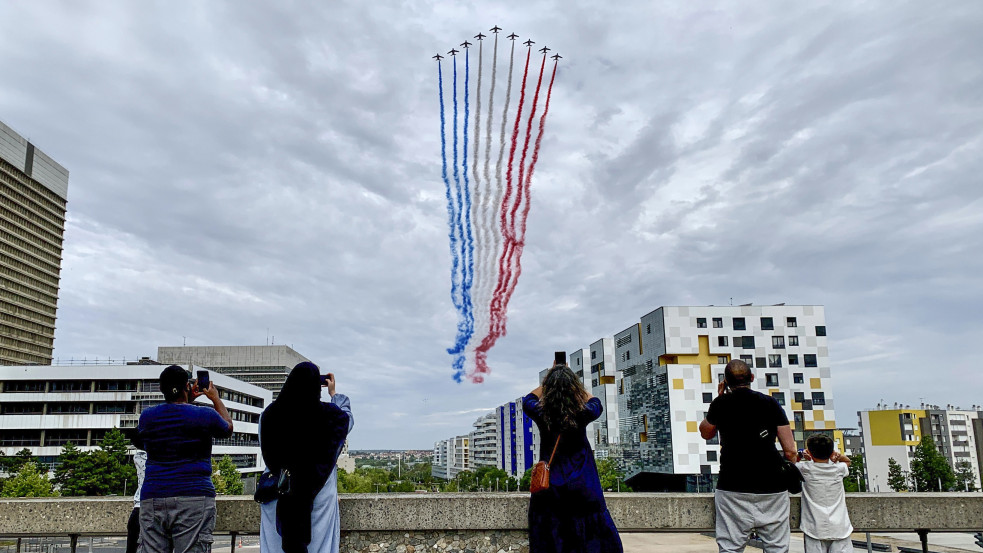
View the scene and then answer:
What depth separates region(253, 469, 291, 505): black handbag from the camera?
457 centimetres

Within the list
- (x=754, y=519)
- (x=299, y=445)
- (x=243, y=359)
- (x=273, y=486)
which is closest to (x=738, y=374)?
(x=754, y=519)

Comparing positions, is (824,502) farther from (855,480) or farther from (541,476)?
(855,480)

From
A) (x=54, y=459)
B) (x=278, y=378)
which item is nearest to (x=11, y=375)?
(x=54, y=459)

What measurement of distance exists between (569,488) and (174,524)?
2.95m

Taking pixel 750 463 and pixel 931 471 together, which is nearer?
pixel 750 463

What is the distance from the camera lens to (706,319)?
72.4m

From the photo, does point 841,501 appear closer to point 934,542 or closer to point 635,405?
point 934,542

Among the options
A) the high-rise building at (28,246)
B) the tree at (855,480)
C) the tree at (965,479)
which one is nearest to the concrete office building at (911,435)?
the tree at (965,479)

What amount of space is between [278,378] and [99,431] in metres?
94.7

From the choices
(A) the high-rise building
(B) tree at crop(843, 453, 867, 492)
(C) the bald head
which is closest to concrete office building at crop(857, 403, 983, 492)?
(B) tree at crop(843, 453, 867, 492)

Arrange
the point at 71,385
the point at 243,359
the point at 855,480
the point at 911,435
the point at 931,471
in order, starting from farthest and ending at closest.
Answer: the point at 243,359
the point at 911,435
the point at 855,480
the point at 931,471
the point at 71,385

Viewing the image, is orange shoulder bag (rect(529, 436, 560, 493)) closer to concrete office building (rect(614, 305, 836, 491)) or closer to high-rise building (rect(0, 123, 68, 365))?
concrete office building (rect(614, 305, 836, 491))

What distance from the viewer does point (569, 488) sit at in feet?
15.2

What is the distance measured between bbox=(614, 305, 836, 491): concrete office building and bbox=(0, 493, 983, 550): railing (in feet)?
212
